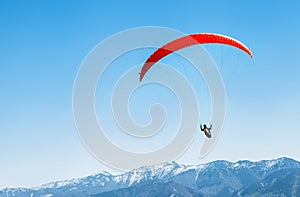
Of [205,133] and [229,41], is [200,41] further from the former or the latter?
[205,133]

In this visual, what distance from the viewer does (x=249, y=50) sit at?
40.3 m

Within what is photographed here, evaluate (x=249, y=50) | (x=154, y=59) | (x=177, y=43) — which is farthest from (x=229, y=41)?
(x=154, y=59)

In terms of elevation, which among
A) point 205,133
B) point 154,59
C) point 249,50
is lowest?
point 205,133

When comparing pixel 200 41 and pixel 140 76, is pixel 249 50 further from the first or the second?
pixel 140 76

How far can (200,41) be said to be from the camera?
4100 cm

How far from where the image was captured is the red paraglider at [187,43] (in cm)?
4006

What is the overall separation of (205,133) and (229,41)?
9.90 metres

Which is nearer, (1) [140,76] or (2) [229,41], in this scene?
(2) [229,41]

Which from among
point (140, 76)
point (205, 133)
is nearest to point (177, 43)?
point (140, 76)

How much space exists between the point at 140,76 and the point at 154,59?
248 centimetres

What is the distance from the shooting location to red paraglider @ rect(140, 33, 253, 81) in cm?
4006

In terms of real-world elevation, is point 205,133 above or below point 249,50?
below

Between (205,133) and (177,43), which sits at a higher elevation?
(177,43)

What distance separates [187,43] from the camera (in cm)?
4231
